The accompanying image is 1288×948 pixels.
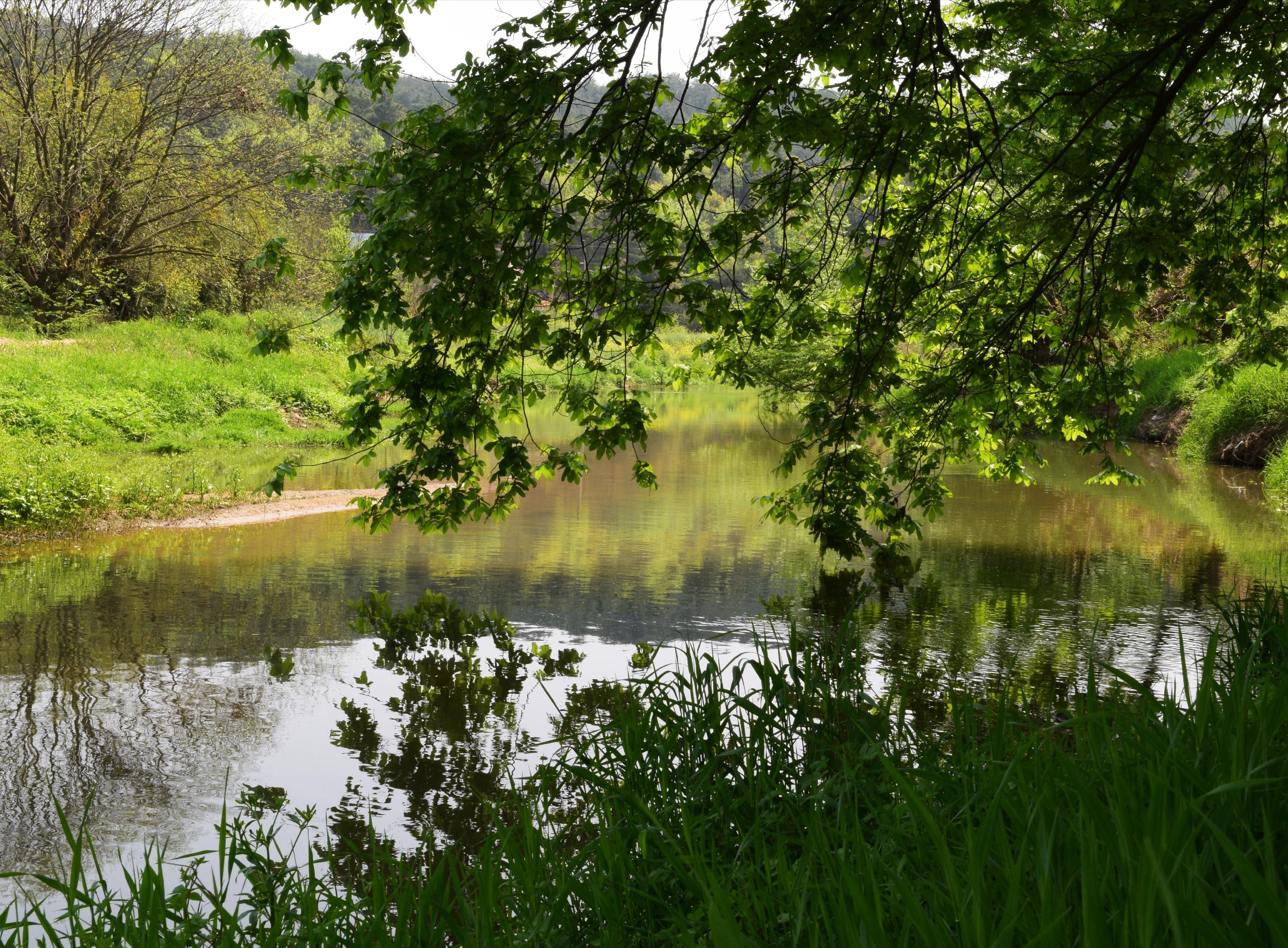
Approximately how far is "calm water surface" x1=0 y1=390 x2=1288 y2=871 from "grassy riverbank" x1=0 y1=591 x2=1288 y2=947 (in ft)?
1.98

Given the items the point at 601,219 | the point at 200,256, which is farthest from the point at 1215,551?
the point at 200,256

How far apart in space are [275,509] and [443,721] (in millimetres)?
8612

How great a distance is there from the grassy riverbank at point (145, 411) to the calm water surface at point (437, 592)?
111 centimetres

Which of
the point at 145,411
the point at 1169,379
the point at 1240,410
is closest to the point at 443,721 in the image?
the point at 145,411

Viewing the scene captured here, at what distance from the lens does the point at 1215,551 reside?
39.7 feet

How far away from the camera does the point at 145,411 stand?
20.4 m

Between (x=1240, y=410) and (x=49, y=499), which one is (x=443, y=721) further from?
(x=1240, y=410)

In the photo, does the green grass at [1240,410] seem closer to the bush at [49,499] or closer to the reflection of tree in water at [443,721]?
the reflection of tree in water at [443,721]

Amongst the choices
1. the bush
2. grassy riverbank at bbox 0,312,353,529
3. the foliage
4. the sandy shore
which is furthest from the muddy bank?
the foliage

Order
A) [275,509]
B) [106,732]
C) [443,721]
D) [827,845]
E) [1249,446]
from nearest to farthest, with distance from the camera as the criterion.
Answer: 1. [827,845]
2. [106,732]
3. [443,721]
4. [275,509]
5. [1249,446]

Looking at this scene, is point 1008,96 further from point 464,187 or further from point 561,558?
point 561,558

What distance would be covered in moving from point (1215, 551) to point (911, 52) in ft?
27.4

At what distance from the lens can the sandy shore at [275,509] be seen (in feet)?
42.3

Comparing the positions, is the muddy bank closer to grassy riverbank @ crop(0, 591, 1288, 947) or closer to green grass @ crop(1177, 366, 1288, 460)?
green grass @ crop(1177, 366, 1288, 460)
